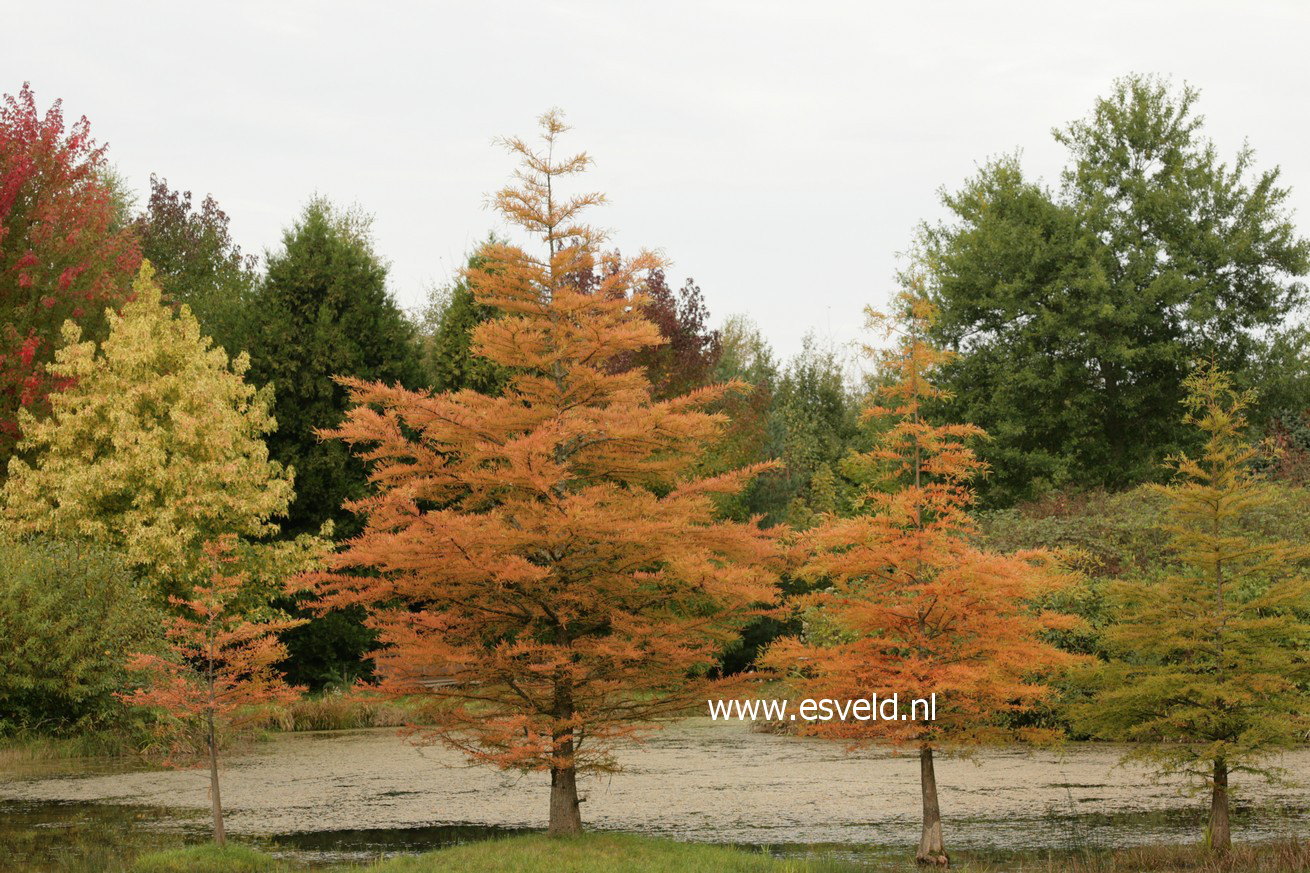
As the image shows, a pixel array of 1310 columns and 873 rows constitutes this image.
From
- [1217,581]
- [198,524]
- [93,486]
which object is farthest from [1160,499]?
[93,486]

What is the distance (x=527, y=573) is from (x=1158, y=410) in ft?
97.0

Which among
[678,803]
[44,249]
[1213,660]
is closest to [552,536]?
→ [678,803]

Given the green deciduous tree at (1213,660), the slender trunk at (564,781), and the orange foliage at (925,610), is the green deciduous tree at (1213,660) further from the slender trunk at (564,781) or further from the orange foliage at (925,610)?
the slender trunk at (564,781)

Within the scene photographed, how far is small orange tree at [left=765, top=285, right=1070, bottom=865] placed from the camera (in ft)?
41.5

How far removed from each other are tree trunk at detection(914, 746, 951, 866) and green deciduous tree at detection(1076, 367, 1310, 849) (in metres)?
2.03

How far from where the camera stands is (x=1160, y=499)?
27.5 metres

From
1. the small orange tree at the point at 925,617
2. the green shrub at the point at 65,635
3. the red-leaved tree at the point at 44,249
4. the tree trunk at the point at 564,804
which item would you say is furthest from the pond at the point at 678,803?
the red-leaved tree at the point at 44,249

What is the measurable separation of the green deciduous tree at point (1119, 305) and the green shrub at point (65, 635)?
2336 cm

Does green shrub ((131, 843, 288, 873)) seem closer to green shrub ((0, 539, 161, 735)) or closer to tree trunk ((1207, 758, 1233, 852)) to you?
tree trunk ((1207, 758, 1233, 852))

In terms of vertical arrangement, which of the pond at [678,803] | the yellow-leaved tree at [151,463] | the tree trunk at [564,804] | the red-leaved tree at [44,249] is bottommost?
the pond at [678,803]

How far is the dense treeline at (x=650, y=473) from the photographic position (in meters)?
13.0

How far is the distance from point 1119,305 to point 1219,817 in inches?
1020

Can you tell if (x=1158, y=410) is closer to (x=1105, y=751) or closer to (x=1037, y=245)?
(x=1037, y=245)

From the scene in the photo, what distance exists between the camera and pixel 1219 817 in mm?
12633
